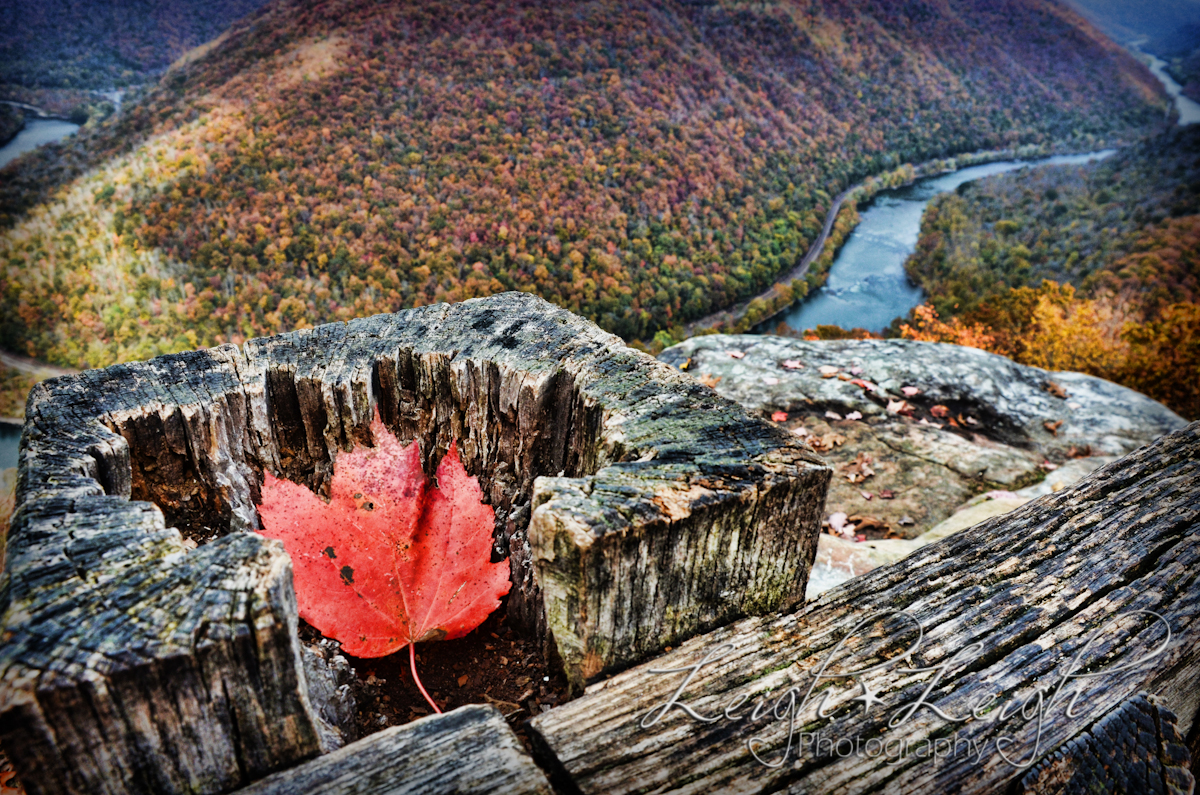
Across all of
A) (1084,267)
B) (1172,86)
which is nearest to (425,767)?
(1084,267)

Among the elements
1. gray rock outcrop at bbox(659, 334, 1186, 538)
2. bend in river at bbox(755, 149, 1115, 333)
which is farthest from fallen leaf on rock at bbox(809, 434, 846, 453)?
bend in river at bbox(755, 149, 1115, 333)

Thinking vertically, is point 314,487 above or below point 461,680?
above

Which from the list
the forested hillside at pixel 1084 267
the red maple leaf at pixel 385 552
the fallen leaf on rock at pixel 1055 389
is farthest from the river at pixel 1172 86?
the red maple leaf at pixel 385 552

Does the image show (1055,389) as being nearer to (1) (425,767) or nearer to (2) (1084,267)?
(1) (425,767)

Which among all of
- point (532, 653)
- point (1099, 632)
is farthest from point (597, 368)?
point (1099, 632)

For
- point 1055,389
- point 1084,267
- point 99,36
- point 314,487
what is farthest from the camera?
point 1084,267

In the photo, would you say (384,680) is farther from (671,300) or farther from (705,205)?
(705,205)

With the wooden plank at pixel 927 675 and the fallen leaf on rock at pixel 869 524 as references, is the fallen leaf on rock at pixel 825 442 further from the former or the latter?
the wooden plank at pixel 927 675
